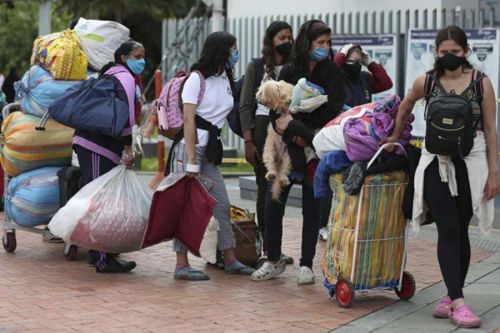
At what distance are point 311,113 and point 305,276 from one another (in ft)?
3.89

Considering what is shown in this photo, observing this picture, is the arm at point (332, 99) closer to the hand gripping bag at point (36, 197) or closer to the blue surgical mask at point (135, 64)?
the blue surgical mask at point (135, 64)

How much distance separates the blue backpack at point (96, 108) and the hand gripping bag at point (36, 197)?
79 centimetres

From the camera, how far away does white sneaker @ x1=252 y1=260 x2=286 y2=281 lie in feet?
27.0

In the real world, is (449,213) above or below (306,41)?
below

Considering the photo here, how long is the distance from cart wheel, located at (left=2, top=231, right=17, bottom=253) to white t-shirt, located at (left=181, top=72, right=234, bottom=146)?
2226mm

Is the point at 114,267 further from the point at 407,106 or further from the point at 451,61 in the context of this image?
the point at 451,61

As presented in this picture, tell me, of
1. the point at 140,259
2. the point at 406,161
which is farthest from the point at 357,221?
the point at 140,259

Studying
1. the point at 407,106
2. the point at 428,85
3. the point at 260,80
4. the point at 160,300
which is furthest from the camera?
the point at 260,80

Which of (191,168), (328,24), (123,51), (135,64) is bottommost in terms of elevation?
(191,168)

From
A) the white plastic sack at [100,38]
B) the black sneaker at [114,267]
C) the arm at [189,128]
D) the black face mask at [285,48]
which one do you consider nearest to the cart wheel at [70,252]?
the black sneaker at [114,267]

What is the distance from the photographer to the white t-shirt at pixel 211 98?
8094 millimetres

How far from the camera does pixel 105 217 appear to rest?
8.30 metres

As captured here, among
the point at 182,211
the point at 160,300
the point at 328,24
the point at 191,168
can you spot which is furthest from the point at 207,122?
the point at 328,24

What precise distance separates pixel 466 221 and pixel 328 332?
44.7 inches
